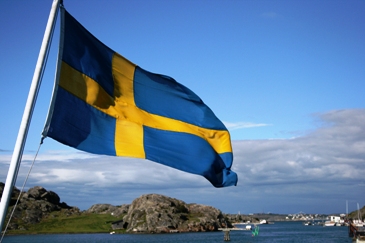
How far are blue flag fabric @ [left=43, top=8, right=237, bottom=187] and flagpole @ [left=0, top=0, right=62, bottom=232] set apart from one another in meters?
1.19

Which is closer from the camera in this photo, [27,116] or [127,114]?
[27,116]

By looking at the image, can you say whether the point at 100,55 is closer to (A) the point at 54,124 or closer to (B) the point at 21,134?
(A) the point at 54,124

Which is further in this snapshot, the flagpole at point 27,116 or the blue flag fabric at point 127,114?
the blue flag fabric at point 127,114

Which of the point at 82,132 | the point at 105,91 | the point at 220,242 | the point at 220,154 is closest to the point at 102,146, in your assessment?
Result: the point at 82,132

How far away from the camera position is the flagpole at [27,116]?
10.0 m

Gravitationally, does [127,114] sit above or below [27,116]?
above

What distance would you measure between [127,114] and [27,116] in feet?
14.1

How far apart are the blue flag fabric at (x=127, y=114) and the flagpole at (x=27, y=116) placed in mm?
1191

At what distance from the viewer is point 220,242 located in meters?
134

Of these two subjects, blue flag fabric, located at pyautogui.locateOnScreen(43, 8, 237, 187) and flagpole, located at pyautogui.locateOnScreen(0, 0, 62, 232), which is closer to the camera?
flagpole, located at pyautogui.locateOnScreen(0, 0, 62, 232)

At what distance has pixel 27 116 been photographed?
10.4 meters

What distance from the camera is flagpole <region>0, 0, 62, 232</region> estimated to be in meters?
10.0

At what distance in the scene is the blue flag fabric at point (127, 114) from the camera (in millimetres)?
12727

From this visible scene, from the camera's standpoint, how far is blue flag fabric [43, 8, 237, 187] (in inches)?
501
